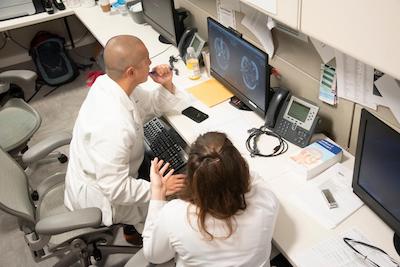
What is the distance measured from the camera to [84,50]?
4.13 m

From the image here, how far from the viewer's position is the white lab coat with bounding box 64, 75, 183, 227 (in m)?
1.49

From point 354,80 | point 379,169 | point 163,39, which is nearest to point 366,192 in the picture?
point 379,169

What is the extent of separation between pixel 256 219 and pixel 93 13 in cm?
253

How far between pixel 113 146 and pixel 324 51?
2.93ft

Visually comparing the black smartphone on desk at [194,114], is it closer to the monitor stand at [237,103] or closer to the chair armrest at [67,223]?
the monitor stand at [237,103]

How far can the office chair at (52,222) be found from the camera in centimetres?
146

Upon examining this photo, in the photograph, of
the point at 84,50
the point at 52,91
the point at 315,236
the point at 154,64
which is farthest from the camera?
the point at 84,50

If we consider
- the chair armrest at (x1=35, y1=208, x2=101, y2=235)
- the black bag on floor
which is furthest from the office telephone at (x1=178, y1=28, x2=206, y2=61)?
the black bag on floor

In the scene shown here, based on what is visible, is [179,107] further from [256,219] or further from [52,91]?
[52,91]

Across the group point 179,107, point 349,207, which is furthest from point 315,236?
point 179,107

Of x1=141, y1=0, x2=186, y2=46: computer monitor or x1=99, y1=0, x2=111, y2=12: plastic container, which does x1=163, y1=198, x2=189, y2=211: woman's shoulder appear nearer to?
x1=141, y1=0, x2=186, y2=46: computer monitor

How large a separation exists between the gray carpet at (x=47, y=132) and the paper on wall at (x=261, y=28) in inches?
42.8

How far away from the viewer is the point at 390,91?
1257mm

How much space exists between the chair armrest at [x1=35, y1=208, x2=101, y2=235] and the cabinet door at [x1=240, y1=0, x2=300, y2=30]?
990 mm
